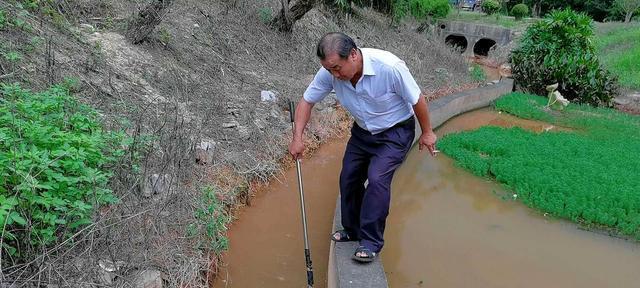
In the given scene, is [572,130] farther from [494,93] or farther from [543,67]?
[543,67]

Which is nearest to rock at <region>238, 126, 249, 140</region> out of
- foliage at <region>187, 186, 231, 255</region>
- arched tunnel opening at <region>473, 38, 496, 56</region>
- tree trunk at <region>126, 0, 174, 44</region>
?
foliage at <region>187, 186, 231, 255</region>

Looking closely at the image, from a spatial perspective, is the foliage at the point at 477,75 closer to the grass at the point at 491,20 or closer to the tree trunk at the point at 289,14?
the tree trunk at the point at 289,14

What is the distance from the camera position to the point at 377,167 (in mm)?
3088

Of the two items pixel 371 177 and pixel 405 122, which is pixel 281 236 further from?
pixel 405 122

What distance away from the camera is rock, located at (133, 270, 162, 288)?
2.92 m

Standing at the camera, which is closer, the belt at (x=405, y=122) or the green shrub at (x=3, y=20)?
the belt at (x=405, y=122)

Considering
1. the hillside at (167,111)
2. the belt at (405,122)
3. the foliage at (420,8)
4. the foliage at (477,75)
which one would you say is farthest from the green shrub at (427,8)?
the belt at (405,122)

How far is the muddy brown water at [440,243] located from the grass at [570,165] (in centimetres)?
23

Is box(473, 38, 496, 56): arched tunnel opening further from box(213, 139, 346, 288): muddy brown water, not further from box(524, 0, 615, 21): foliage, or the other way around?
box(213, 139, 346, 288): muddy brown water

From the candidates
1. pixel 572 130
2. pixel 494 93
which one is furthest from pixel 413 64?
pixel 572 130

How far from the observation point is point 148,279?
3.00 m

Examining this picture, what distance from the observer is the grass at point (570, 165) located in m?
5.07

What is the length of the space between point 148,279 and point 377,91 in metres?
1.72

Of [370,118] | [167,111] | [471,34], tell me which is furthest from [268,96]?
[471,34]
